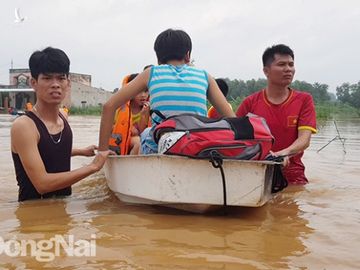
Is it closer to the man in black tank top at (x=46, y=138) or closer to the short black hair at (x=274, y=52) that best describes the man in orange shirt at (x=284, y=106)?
the short black hair at (x=274, y=52)

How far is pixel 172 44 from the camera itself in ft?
10.2

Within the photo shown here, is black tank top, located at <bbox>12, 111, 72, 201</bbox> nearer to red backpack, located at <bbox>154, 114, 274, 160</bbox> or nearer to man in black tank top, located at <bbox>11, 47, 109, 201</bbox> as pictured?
man in black tank top, located at <bbox>11, 47, 109, 201</bbox>

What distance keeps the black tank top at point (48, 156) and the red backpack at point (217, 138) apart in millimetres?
844

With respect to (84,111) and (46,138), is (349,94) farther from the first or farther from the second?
(46,138)

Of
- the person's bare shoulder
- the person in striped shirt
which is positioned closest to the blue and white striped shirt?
the person in striped shirt

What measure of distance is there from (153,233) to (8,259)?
78cm

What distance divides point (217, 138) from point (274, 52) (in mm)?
1762

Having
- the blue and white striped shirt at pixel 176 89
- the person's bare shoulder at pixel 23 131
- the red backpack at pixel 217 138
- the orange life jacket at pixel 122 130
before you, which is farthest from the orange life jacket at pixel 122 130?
the red backpack at pixel 217 138

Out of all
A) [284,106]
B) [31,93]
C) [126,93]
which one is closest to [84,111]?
[31,93]

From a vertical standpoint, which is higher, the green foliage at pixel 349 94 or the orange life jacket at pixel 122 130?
the green foliage at pixel 349 94

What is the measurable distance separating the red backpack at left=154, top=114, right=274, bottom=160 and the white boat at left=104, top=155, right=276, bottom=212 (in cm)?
7

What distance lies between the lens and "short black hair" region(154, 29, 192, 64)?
10.1 ft

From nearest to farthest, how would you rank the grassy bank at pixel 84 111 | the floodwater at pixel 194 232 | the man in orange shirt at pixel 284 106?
the floodwater at pixel 194 232, the man in orange shirt at pixel 284 106, the grassy bank at pixel 84 111

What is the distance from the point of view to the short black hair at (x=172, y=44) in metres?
3.08
